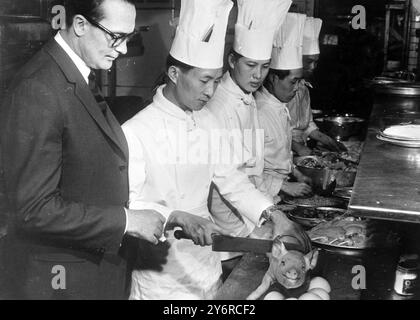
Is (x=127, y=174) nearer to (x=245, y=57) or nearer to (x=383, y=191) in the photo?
(x=383, y=191)

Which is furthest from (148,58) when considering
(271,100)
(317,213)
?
(317,213)

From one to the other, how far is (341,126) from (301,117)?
1.15 ft

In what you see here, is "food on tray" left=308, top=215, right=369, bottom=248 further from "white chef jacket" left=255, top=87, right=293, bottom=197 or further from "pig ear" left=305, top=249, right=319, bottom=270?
"white chef jacket" left=255, top=87, right=293, bottom=197

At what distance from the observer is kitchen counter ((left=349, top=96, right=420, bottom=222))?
1374 mm

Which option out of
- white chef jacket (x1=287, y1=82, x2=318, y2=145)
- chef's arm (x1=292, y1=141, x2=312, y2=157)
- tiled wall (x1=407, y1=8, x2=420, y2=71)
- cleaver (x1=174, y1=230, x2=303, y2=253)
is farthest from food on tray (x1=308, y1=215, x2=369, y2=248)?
tiled wall (x1=407, y1=8, x2=420, y2=71)

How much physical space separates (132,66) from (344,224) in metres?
3.85

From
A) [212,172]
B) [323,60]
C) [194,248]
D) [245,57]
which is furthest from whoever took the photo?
[323,60]

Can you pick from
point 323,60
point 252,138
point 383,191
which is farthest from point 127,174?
point 323,60

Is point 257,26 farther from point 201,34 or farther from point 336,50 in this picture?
point 336,50

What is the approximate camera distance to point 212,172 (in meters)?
2.23

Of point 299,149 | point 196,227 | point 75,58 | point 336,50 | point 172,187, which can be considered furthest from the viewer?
point 336,50

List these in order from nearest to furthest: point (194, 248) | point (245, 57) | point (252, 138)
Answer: point (194, 248) < point (245, 57) < point (252, 138)

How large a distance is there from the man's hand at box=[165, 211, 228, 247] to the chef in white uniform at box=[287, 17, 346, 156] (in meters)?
2.12

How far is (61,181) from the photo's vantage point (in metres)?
1.62
